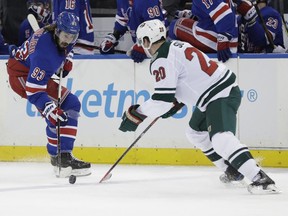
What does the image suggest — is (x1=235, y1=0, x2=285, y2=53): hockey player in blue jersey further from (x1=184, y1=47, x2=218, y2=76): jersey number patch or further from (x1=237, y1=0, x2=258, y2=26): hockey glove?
(x1=184, y1=47, x2=218, y2=76): jersey number patch

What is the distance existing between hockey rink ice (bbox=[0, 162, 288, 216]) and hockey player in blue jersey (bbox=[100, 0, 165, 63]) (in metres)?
0.86

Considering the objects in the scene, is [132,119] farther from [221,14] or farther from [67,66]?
[221,14]

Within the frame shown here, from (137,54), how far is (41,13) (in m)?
1.33

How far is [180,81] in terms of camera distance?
5.75 m

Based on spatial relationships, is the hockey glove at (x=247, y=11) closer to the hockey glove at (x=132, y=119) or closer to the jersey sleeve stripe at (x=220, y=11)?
the jersey sleeve stripe at (x=220, y=11)

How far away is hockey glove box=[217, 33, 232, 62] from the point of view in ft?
23.0

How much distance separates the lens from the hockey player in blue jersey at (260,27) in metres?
7.55

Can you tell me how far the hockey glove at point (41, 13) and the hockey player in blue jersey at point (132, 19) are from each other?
2.40ft

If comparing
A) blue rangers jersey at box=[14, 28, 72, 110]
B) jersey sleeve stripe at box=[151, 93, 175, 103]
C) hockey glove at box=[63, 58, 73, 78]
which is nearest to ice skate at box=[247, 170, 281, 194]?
jersey sleeve stripe at box=[151, 93, 175, 103]

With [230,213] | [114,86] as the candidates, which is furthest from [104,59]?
[230,213]

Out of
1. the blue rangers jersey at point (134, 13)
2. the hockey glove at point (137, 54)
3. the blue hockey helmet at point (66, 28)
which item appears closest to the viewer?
the blue hockey helmet at point (66, 28)

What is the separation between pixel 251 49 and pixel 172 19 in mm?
778

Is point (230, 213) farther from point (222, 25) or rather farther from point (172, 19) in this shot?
→ point (172, 19)

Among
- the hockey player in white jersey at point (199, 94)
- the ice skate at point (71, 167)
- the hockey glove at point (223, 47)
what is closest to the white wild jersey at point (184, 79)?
the hockey player in white jersey at point (199, 94)
